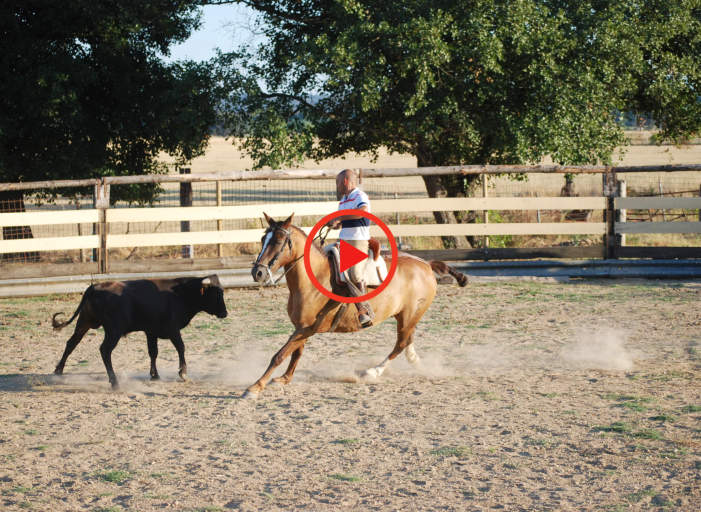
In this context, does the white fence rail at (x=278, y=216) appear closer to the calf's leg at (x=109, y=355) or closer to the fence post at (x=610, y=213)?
the fence post at (x=610, y=213)

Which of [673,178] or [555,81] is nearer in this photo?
[555,81]

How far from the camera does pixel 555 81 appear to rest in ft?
54.5

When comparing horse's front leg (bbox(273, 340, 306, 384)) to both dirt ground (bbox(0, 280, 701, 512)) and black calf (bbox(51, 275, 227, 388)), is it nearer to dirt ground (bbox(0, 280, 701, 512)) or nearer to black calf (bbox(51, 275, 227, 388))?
dirt ground (bbox(0, 280, 701, 512))

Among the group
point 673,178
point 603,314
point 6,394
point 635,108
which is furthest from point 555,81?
point 673,178

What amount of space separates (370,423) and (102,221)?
9.50 m

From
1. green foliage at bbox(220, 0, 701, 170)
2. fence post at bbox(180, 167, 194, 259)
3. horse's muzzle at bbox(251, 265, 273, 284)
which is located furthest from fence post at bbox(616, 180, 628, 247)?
horse's muzzle at bbox(251, 265, 273, 284)

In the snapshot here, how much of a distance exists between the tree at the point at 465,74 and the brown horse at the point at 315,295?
8.39 metres

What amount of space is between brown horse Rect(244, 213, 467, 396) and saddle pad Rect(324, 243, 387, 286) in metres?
0.12

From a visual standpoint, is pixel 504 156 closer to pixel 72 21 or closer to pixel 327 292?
pixel 72 21

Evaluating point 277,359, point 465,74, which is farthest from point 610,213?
point 277,359

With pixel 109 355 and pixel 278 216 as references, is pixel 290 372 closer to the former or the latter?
pixel 109 355

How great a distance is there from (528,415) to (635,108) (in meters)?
16.2

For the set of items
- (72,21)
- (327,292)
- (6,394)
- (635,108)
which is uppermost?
(72,21)

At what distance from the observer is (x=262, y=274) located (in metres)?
6.86
